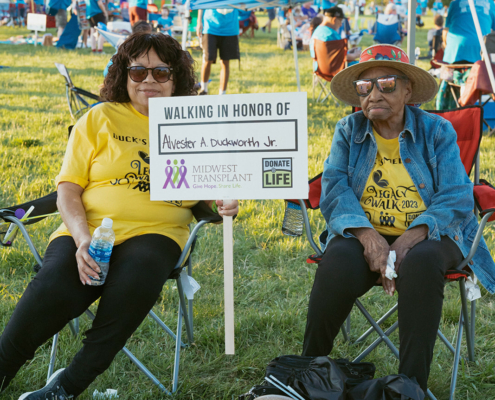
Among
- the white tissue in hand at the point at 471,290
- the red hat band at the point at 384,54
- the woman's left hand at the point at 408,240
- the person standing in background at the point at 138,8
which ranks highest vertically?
the red hat band at the point at 384,54

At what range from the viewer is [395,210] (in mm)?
2283

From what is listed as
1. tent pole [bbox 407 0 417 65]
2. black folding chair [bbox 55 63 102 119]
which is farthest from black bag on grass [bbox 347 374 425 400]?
black folding chair [bbox 55 63 102 119]

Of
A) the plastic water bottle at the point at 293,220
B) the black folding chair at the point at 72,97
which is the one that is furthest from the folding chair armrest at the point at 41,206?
the black folding chair at the point at 72,97

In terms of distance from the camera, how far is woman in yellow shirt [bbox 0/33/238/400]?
6.34 ft

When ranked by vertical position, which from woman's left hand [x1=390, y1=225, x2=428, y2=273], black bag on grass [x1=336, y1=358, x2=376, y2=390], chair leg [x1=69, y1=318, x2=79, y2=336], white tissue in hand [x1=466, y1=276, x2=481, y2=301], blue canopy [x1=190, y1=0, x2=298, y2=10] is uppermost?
blue canopy [x1=190, y1=0, x2=298, y2=10]

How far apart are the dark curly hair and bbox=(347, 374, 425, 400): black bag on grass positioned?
157 centimetres

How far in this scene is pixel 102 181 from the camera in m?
2.28

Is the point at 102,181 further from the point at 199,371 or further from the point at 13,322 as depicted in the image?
the point at 199,371

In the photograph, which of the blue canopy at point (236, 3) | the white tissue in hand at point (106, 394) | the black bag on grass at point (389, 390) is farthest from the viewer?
the blue canopy at point (236, 3)

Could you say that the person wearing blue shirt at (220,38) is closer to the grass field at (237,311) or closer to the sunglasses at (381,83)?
the grass field at (237,311)

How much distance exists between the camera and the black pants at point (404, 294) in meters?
1.91

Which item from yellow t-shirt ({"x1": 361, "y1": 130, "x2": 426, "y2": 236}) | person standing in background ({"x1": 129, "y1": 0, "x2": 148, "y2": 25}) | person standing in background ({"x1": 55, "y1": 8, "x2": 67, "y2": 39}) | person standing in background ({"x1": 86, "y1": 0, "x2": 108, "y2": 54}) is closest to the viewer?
yellow t-shirt ({"x1": 361, "y1": 130, "x2": 426, "y2": 236})

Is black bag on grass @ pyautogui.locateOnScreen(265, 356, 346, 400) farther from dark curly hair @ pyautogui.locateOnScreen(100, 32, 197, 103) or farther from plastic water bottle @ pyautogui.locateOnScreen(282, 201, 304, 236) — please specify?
dark curly hair @ pyautogui.locateOnScreen(100, 32, 197, 103)

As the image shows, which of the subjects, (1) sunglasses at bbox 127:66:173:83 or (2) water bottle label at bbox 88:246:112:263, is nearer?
(2) water bottle label at bbox 88:246:112:263
